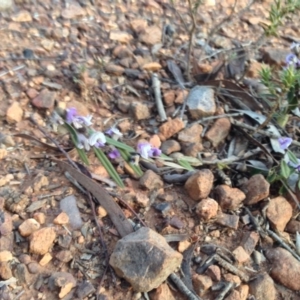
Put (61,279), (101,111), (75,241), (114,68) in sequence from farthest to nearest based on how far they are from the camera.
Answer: (114,68) < (101,111) < (75,241) < (61,279)

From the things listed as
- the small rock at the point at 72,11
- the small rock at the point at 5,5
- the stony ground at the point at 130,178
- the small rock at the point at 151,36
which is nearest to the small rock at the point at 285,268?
the stony ground at the point at 130,178

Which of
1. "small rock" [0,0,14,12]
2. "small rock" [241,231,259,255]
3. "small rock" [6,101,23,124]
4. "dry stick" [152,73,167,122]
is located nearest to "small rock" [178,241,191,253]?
"small rock" [241,231,259,255]

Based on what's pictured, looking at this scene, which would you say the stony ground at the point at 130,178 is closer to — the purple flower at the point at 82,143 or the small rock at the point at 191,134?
the small rock at the point at 191,134

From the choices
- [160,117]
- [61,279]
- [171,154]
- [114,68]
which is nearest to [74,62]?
[114,68]

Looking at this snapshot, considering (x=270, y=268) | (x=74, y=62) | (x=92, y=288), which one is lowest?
(x=270, y=268)

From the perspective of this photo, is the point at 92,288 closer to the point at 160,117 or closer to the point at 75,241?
the point at 75,241

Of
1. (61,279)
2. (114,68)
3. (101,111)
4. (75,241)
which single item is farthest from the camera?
(114,68)

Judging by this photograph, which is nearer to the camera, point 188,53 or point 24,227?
point 24,227
